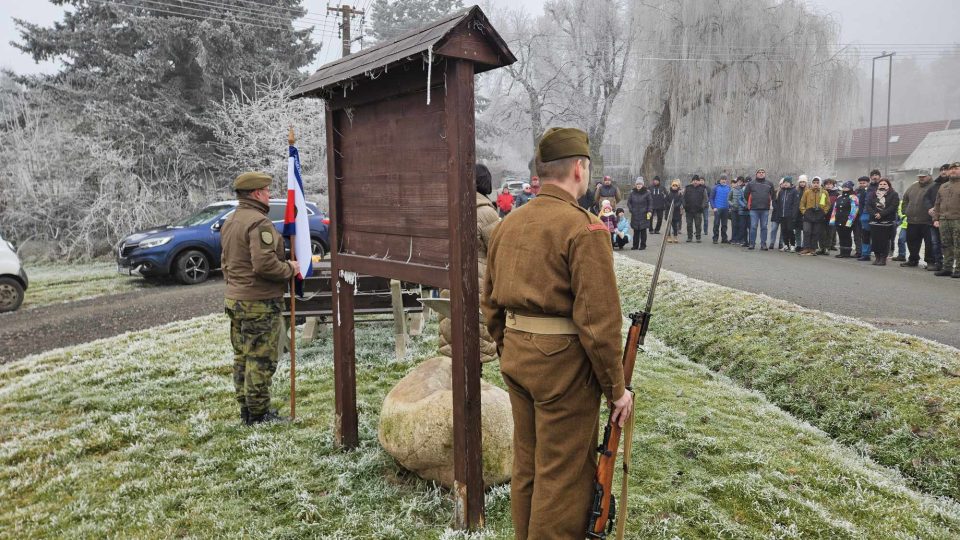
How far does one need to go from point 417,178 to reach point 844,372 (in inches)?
190

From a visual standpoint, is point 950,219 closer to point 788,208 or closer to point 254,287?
point 788,208

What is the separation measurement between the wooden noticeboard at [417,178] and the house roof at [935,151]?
45.6 meters

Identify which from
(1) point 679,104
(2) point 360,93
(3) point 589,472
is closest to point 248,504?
→ (3) point 589,472

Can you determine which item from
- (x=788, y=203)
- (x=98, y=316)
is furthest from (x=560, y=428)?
(x=788, y=203)

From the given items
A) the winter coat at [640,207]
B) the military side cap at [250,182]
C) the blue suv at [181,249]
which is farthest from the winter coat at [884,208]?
the military side cap at [250,182]

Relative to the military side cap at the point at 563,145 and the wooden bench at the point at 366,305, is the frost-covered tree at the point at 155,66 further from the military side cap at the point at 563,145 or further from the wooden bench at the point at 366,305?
the military side cap at the point at 563,145

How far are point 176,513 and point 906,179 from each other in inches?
2056

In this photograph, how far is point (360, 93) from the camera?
4.14 metres

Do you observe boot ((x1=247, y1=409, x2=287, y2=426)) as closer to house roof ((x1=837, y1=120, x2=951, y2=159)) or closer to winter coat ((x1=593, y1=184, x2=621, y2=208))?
winter coat ((x1=593, y1=184, x2=621, y2=208))

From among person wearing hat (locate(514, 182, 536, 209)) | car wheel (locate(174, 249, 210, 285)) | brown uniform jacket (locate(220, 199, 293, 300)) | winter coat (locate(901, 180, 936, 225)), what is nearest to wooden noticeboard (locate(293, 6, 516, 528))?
brown uniform jacket (locate(220, 199, 293, 300))

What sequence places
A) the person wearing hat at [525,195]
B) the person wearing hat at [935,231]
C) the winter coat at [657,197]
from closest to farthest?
the person wearing hat at [935,231], the person wearing hat at [525,195], the winter coat at [657,197]

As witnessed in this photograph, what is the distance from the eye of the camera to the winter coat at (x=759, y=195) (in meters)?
15.6

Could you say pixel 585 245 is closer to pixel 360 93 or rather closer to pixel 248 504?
pixel 360 93

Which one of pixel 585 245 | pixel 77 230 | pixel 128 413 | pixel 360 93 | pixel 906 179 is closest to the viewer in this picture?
pixel 585 245
